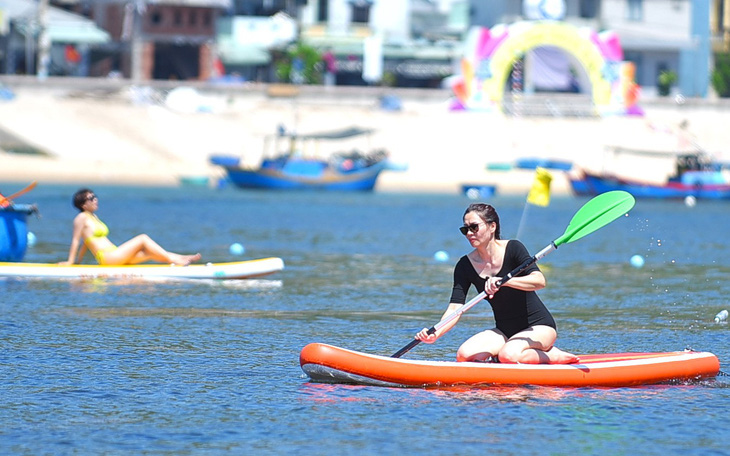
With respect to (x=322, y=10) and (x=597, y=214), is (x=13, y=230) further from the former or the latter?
(x=322, y=10)

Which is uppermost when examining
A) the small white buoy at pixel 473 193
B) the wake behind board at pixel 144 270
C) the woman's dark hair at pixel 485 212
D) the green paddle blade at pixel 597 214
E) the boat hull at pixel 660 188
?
the woman's dark hair at pixel 485 212

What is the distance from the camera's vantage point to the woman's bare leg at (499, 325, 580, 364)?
10.8 m

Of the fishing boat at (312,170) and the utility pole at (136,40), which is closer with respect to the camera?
the fishing boat at (312,170)

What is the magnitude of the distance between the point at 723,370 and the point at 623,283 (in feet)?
28.1

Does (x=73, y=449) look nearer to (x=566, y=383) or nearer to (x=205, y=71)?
(x=566, y=383)

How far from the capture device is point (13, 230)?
19516 millimetres

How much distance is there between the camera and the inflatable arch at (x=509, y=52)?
65438mm

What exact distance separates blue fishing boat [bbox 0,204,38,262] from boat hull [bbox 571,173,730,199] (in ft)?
119

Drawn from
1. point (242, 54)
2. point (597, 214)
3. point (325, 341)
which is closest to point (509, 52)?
point (242, 54)

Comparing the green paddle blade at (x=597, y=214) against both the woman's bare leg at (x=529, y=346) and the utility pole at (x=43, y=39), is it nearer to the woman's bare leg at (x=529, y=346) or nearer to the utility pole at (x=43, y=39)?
the woman's bare leg at (x=529, y=346)

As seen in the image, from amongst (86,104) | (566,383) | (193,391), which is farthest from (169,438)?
(86,104)

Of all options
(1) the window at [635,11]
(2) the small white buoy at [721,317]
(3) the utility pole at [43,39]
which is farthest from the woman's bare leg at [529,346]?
(1) the window at [635,11]

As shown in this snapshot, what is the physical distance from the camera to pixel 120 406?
10.4 m

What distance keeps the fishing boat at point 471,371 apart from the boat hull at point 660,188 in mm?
41971
